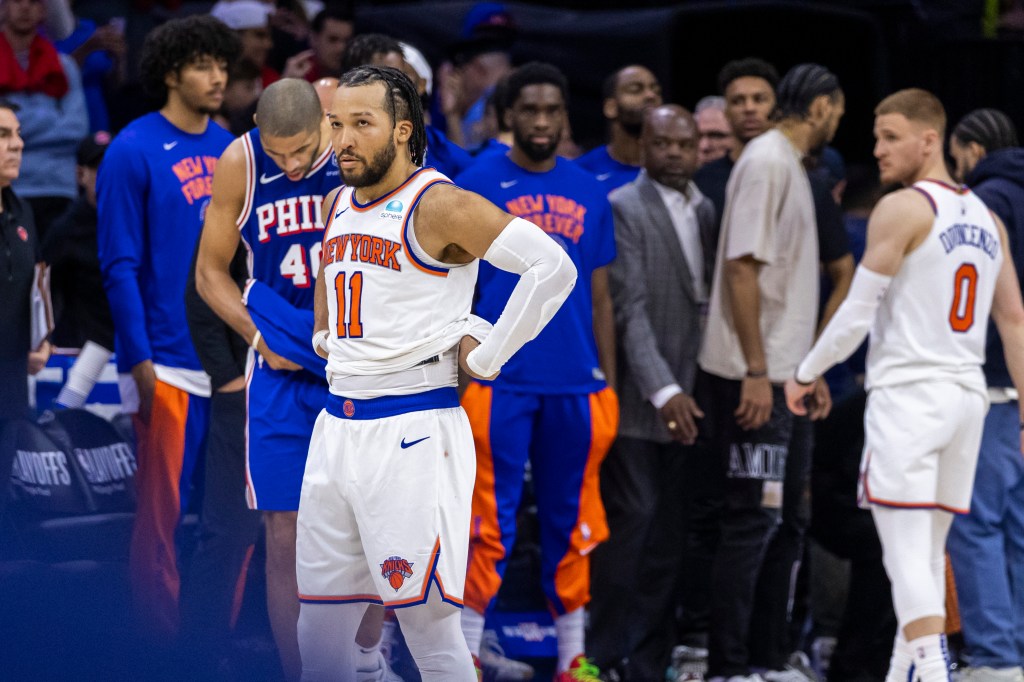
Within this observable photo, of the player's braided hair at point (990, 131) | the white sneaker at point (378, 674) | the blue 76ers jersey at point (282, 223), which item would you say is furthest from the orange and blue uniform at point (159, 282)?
the player's braided hair at point (990, 131)

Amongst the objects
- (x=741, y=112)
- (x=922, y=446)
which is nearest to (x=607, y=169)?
(x=741, y=112)

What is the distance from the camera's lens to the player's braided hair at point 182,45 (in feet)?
18.7

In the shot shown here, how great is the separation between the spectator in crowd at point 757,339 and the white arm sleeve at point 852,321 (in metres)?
0.55

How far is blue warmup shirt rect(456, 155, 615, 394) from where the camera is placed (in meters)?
5.56

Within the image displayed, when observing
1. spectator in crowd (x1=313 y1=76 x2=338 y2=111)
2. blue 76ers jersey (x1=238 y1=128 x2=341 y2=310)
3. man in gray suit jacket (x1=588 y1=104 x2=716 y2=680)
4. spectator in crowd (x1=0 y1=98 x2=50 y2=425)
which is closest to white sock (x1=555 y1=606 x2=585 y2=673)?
man in gray suit jacket (x1=588 y1=104 x2=716 y2=680)

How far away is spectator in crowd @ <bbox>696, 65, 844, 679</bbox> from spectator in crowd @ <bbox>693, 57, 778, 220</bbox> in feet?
0.88

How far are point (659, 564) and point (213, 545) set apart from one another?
1.92m

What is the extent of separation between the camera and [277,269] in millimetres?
4836

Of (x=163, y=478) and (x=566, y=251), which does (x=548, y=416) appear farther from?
(x=163, y=478)

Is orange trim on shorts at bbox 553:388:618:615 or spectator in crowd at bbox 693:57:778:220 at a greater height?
spectator in crowd at bbox 693:57:778:220

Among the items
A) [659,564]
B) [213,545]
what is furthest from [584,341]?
[213,545]

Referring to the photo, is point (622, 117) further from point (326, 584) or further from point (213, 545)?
point (326, 584)

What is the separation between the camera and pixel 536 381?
555 centimetres

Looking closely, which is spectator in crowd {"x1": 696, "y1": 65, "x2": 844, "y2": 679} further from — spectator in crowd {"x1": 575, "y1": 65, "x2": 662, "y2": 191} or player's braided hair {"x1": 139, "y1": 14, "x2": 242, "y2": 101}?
player's braided hair {"x1": 139, "y1": 14, "x2": 242, "y2": 101}
